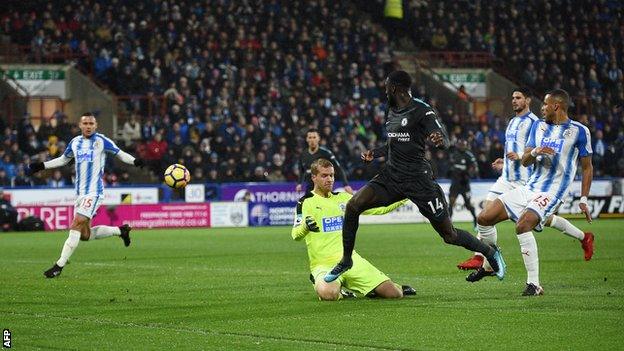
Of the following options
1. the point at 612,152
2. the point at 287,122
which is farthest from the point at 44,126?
the point at 612,152

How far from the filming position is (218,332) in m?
10.0

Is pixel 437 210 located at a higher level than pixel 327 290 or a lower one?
higher

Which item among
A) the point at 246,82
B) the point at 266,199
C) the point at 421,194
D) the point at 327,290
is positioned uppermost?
the point at 246,82

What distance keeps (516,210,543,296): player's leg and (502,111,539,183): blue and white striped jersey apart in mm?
2858

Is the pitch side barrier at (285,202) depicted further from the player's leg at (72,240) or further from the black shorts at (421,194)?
the black shorts at (421,194)

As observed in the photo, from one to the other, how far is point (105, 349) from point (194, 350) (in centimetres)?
76

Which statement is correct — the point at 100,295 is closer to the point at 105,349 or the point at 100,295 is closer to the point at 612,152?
the point at 105,349

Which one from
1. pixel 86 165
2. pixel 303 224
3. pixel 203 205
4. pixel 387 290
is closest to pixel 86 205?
pixel 86 165

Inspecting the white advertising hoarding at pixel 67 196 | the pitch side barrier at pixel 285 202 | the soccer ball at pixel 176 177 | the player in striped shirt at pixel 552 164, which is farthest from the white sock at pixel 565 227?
the white advertising hoarding at pixel 67 196

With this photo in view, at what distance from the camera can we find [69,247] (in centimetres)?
1703

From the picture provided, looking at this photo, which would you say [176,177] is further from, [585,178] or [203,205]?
[203,205]

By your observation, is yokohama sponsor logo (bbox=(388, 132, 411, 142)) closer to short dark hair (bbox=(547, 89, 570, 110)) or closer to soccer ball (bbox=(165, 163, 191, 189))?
short dark hair (bbox=(547, 89, 570, 110))

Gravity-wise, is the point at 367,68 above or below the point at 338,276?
above

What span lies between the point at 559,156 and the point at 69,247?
7.86 metres
